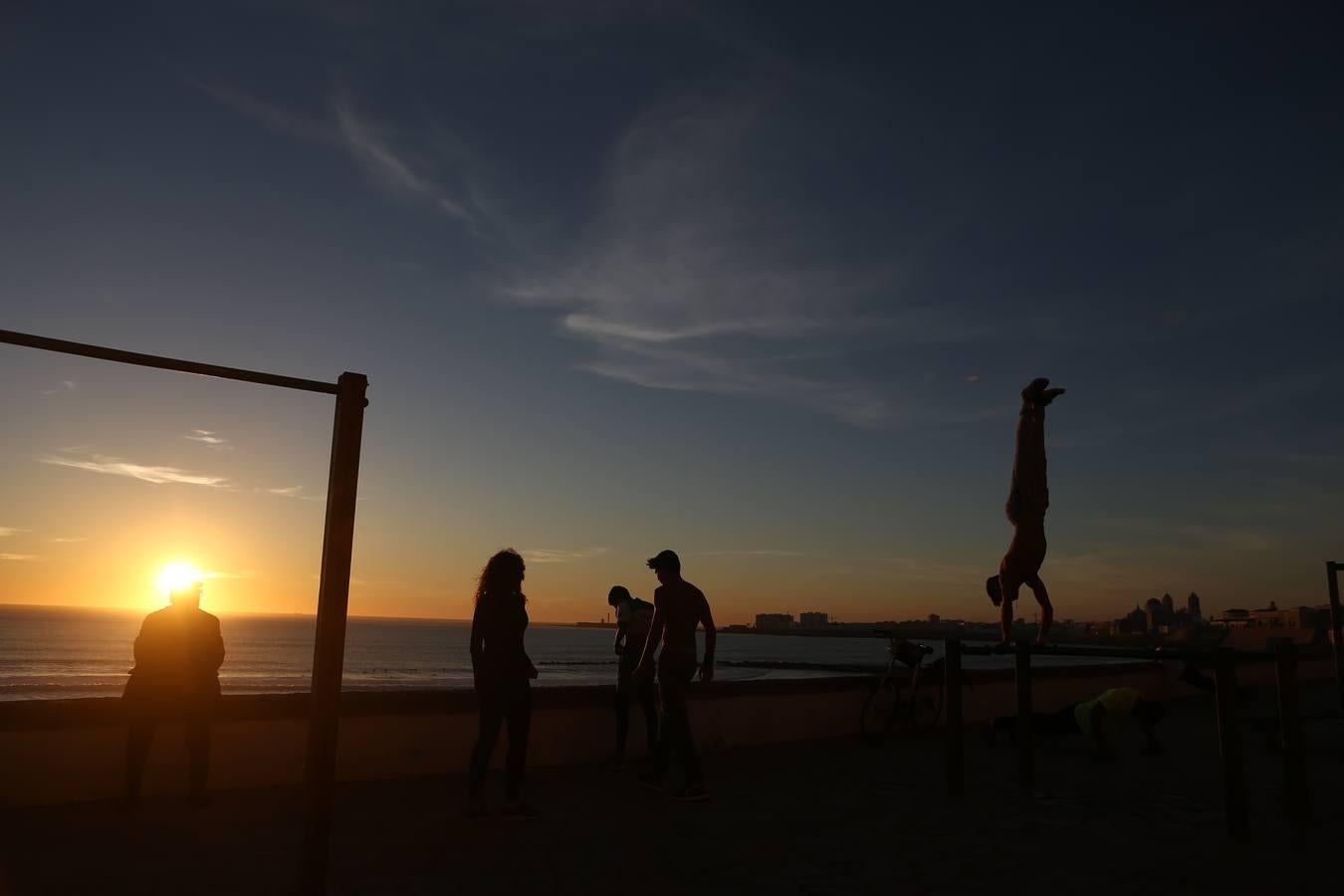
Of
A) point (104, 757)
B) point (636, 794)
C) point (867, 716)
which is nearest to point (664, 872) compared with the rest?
point (636, 794)

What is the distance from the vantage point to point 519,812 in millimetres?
5688

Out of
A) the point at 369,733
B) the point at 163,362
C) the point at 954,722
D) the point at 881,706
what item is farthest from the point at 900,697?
the point at 163,362

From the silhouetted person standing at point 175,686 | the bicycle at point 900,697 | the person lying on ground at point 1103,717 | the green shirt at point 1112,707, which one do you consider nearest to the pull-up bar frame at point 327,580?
the silhouetted person standing at point 175,686

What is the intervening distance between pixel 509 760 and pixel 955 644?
3555 mm

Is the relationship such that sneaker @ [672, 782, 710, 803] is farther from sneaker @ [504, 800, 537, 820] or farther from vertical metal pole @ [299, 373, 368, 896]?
vertical metal pole @ [299, 373, 368, 896]

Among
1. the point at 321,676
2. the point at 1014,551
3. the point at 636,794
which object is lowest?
the point at 636,794

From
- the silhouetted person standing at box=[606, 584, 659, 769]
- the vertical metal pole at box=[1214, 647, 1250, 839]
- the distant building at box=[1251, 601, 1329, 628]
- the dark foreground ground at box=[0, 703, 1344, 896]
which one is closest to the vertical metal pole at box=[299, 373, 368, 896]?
the dark foreground ground at box=[0, 703, 1344, 896]

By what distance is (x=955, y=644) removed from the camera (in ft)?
23.0

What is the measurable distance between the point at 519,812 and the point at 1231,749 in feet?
14.7

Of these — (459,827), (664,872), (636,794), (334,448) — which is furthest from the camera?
(636,794)

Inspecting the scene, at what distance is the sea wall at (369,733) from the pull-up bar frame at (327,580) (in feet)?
9.75

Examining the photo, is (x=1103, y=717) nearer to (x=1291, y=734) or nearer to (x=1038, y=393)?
(x=1291, y=734)

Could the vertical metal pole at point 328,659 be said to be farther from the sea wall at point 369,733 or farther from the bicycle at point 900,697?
the bicycle at point 900,697

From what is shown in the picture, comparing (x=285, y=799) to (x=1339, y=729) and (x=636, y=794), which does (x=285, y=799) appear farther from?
(x=1339, y=729)
